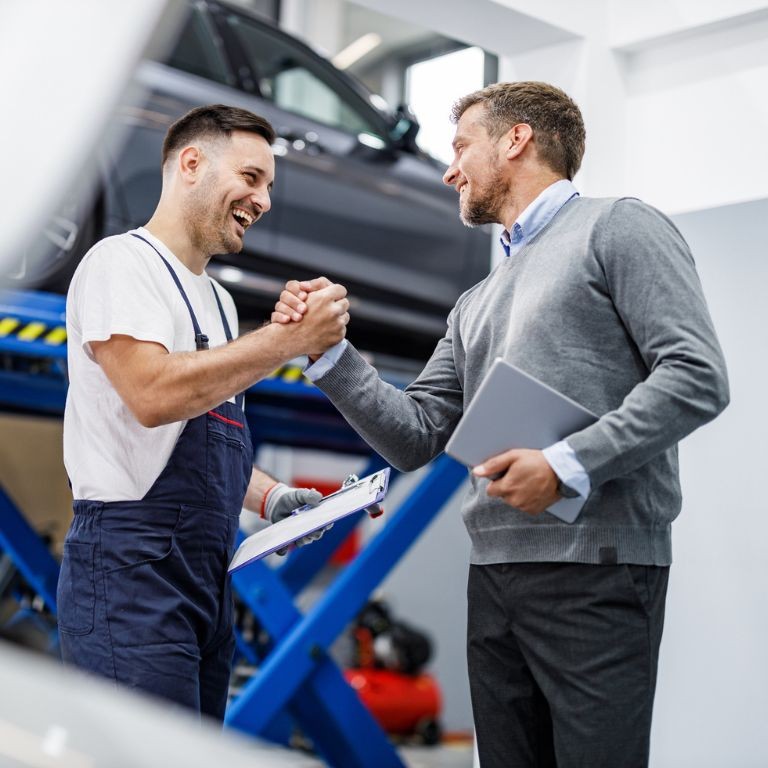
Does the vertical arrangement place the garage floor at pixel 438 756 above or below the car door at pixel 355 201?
below

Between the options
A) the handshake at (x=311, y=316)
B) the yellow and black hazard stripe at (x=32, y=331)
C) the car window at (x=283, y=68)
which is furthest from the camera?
the car window at (x=283, y=68)

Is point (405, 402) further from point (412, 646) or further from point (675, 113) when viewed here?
point (412, 646)

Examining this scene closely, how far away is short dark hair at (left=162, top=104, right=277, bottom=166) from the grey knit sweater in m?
0.47

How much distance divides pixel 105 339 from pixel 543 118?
Answer: 852 mm

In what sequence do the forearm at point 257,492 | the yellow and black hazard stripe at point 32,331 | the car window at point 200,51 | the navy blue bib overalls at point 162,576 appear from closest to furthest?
A: the navy blue bib overalls at point 162,576 → the forearm at point 257,492 → the yellow and black hazard stripe at point 32,331 → the car window at point 200,51

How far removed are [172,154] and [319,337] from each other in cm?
47

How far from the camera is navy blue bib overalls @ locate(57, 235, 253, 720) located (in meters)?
1.63

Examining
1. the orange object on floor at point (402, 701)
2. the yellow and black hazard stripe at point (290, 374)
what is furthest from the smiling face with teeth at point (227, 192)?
the orange object on floor at point (402, 701)

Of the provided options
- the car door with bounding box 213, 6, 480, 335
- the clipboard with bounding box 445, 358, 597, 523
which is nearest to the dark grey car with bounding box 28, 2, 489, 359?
the car door with bounding box 213, 6, 480, 335

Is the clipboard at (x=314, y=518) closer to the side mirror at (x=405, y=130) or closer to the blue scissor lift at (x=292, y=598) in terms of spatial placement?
the blue scissor lift at (x=292, y=598)

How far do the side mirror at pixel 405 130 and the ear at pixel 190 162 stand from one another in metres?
2.13

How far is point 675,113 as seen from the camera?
2.63 meters

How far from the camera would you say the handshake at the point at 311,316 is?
1.75 m

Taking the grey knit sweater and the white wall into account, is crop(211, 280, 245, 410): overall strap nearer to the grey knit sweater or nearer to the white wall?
the grey knit sweater
